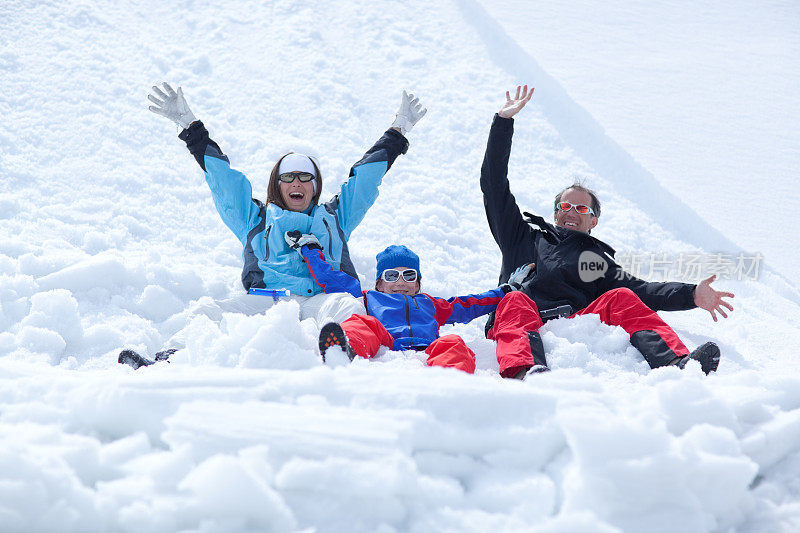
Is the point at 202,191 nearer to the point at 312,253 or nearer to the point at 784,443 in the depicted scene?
the point at 312,253

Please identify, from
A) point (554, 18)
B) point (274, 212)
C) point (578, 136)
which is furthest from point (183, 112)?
point (554, 18)

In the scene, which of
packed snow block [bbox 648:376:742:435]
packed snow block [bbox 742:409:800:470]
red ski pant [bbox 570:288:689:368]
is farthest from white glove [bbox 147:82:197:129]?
packed snow block [bbox 742:409:800:470]

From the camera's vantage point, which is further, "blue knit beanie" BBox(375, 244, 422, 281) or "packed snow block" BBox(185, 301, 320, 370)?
"blue knit beanie" BBox(375, 244, 422, 281)

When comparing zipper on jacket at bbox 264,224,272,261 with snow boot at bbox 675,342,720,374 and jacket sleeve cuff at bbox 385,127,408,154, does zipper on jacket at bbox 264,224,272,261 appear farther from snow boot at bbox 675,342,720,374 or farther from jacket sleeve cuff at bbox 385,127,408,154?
snow boot at bbox 675,342,720,374

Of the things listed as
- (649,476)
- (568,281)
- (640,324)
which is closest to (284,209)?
(568,281)

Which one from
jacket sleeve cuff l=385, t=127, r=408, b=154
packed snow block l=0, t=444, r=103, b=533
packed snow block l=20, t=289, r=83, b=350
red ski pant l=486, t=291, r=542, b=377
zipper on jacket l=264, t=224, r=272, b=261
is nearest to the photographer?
packed snow block l=0, t=444, r=103, b=533

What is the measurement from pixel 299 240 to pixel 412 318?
0.72 m

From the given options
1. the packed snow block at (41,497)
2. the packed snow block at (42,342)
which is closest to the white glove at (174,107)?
the packed snow block at (42,342)

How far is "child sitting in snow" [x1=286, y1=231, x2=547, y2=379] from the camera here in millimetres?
2328

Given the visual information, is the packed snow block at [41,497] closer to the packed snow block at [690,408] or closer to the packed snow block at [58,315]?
the packed snow block at [690,408]

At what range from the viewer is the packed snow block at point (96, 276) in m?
3.17

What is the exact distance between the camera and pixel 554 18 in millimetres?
7621

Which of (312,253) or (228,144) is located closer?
(312,253)

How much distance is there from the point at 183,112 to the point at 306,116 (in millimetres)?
1988
